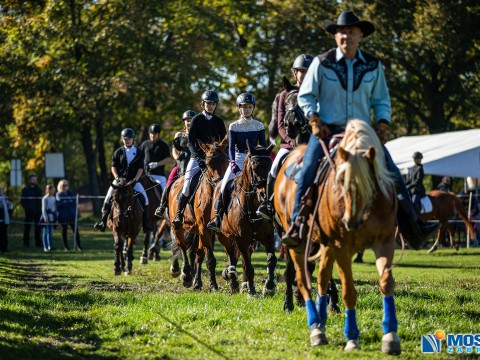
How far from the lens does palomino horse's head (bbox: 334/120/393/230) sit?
25.6 ft

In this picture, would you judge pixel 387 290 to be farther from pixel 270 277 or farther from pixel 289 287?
pixel 270 277

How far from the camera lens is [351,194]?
7.81 metres

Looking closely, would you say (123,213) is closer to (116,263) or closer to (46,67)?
(116,263)

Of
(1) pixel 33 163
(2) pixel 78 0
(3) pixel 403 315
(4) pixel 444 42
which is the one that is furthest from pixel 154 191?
(1) pixel 33 163

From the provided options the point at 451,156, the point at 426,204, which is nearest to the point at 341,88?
the point at 426,204

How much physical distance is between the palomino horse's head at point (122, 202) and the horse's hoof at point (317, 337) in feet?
36.8

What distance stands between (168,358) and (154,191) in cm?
1289

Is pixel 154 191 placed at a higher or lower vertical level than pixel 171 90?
lower

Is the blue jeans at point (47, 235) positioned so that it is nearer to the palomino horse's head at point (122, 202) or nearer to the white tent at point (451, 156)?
the palomino horse's head at point (122, 202)

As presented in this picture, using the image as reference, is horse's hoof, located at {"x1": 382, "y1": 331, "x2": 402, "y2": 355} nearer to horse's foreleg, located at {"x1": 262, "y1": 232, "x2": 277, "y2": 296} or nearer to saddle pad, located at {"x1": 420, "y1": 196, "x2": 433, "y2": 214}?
horse's foreleg, located at {"x1": 262, "y1": 232, "x2": 277, "y2": 296}

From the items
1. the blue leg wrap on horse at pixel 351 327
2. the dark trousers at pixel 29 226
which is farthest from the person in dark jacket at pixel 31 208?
the blue leg wrap on horse at pixel 351 327

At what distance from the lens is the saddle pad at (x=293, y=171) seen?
369 inches

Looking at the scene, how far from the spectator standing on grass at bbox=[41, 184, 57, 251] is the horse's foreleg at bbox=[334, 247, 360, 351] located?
72.7 feet

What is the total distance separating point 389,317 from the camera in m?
8.03
